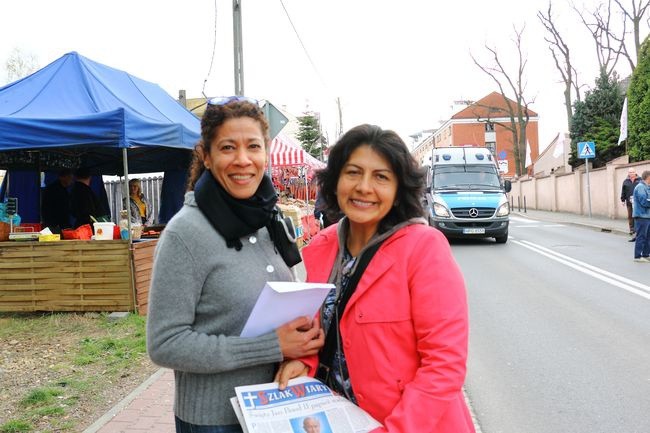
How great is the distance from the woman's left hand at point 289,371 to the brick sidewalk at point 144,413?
2.61 metres

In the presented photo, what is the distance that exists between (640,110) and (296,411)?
2709cm

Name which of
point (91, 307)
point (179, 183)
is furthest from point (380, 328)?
point (179, 183)

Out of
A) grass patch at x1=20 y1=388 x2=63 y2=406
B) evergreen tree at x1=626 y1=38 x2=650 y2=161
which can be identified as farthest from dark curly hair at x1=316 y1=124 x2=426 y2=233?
evergreen tree at x1=626 y1=38 x2=650 y2=161

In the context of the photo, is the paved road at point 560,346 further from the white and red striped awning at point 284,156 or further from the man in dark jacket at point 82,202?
the white and red striped awning at point 284,156

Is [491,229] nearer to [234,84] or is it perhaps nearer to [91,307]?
[234,84]

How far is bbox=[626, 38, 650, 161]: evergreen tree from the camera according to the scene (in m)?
23.9

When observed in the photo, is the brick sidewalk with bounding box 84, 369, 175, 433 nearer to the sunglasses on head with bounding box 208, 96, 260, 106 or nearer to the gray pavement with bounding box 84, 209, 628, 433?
the gray pavement with bounding box 84, 209, 628, 433

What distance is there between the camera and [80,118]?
23.7 feet

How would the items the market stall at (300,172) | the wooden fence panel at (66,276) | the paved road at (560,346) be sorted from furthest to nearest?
the market stall at (300,172), the wooden fence panel at (66,276), the paved road at (560,346)

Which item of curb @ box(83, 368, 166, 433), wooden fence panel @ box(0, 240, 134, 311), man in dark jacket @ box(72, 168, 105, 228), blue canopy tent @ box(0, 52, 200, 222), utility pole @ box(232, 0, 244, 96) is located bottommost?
curb @ box(83, 368, 166, 433)

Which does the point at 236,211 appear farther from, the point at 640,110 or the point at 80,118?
the point at 640,110

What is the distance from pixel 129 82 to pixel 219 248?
8646 millimetres

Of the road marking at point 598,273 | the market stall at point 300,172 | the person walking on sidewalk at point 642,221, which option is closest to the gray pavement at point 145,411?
the road marking at point 598,273

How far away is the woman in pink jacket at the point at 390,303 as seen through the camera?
1.66m
